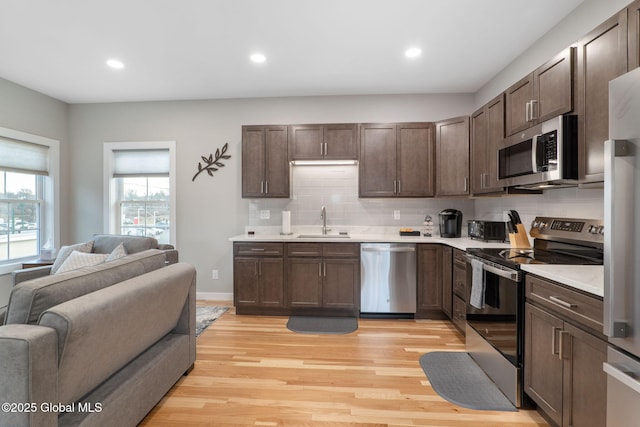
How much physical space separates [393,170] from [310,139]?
3.70 feet

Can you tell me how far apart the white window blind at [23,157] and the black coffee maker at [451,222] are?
17.5ft

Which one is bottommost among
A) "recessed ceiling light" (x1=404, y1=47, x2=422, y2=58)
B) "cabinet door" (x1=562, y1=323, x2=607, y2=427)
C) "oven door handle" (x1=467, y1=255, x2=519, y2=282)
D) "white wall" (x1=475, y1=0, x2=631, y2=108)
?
"cabinet door" (x1=562, y1=323, x2=607, y2=427)

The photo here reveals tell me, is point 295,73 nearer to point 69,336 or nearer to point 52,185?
point 69,336

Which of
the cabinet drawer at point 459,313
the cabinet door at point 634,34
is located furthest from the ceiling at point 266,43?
the cabinet drawer at point 459,313

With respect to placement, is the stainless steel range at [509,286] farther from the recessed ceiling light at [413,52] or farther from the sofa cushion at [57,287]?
the sofa cushion at [57,287]

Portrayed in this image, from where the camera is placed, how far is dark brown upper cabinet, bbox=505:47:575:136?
6.56ft

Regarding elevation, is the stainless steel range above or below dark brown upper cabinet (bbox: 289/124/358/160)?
below

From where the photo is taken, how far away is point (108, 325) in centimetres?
145

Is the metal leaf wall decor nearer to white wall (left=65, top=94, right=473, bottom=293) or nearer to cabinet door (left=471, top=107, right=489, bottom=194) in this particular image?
white wall (left=65, top=94, right=473, bottom=293)

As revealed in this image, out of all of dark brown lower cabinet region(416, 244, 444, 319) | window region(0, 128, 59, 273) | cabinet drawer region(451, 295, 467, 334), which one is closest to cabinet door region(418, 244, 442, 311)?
dark brown lower cabinet region(416, 244, 444, 319)

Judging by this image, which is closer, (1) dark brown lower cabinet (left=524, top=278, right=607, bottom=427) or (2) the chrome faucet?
(1) dark brown lower cabinet (left=524, top=278, right=607, bottom=427)

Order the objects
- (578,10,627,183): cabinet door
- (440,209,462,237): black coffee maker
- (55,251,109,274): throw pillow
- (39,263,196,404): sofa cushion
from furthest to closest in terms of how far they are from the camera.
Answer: (440,209,462,237): black coffee maker < (55,251,109,274): throw pillow < (578,10,627,183): cabinet door < (39,263,196,404): sofa cushion

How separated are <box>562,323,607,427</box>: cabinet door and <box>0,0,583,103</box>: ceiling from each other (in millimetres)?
2384

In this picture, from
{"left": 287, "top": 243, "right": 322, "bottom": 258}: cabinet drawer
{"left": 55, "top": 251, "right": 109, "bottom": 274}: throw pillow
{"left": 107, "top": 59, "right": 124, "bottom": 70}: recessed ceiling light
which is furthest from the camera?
{"left": 287, "top": 243, "right": 322, "bottom": 258}: cabinet drawer
